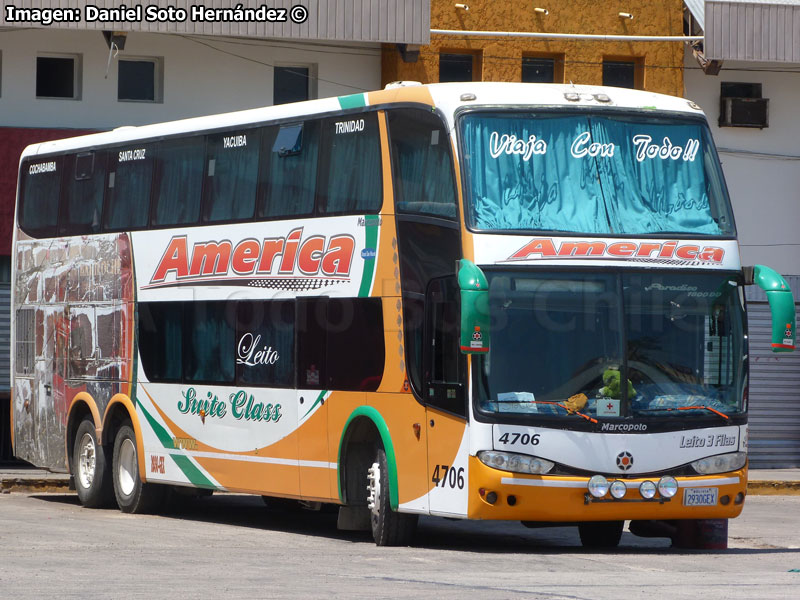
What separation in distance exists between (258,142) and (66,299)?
14.5 ft

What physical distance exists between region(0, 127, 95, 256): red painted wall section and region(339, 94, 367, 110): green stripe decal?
10169 millimetres

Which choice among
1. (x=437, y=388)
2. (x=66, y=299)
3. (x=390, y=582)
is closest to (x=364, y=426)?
(x=437, y=388)

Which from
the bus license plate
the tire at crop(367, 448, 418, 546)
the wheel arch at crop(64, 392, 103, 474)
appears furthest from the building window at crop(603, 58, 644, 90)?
the bus license plate

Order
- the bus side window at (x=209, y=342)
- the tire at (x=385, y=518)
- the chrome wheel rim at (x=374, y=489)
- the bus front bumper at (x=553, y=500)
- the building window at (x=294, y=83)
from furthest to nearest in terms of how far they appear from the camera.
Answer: the building window at (x=294, y=83) → the bus side window at (x=209, y=342) → the chrome wheel rim at (x=374, y=489) → the tire at (x=385, y=518) → the bus front bumper at (x=553, y=500)

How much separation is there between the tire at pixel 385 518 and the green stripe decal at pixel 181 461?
9.97ft

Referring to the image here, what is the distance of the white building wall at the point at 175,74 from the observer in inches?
987

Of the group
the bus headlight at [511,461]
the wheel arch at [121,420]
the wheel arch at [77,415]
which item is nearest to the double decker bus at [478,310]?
the bus headlight at [511,461]

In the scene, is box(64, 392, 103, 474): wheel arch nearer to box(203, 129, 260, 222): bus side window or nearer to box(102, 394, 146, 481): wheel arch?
box(102, 394, 146, 481): wheel arch

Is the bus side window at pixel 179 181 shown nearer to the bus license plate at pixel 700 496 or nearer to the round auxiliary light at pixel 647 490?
the round auxiliary light at pixel 647 490

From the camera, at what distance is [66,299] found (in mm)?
20000

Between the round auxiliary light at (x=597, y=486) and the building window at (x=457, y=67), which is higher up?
the building window at (x=457, y=67)

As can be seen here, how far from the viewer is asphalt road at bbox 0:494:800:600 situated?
10961 millimetres

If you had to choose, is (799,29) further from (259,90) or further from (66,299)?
(66,299)

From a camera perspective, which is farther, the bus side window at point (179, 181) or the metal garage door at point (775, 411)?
the metal garage door at point (775, 411)
